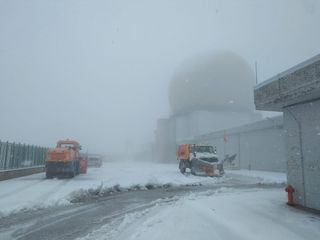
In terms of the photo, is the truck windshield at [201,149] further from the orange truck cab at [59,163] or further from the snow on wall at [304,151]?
the snow on wall at [304,151]

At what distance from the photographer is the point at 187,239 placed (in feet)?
19.9

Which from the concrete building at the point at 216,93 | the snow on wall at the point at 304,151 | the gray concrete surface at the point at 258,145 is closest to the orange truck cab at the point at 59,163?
the snow on wall at the point at 304,151

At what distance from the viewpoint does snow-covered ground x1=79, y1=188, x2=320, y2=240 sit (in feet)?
20.9

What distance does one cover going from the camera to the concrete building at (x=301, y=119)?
8.63 metres

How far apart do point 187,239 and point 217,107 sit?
51192 millimetres

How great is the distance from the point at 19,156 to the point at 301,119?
22.1 metres

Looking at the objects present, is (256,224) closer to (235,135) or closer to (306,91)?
(306,91)

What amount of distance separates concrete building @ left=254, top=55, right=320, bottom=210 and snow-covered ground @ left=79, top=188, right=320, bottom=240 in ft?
2.81

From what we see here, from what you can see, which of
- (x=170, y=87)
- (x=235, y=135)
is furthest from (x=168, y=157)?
(x=235, y=135)

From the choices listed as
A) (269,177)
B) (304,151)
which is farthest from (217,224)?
(269,177)

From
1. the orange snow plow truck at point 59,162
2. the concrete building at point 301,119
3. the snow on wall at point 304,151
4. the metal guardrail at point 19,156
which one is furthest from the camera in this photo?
the orange snow plow truck at point 59,162

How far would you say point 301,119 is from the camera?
9.72 metres

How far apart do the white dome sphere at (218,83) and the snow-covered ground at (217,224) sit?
46.6 m

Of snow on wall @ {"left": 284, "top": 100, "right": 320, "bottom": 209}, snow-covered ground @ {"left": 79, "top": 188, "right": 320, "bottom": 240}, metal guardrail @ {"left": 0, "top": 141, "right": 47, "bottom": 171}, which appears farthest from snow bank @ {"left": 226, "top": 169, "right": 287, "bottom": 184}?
metal guardrail @ {"left": 0, "top": 141, "right": 47, "bottom": 171}
